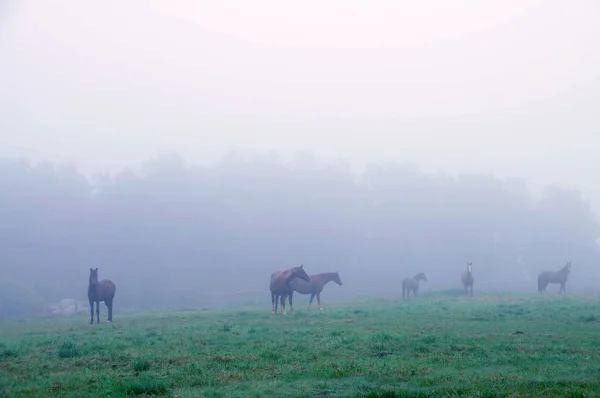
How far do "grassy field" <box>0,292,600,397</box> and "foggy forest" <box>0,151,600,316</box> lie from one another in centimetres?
4958

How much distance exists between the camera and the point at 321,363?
14852 mm

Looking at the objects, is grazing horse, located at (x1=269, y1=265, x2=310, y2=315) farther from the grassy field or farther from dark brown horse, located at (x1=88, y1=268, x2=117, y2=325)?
the grassy field

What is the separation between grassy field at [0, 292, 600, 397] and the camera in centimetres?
1185

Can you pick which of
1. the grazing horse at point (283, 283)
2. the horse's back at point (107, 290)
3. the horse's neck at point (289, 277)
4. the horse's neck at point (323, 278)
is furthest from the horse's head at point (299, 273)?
the horse's back at point (107, 290)

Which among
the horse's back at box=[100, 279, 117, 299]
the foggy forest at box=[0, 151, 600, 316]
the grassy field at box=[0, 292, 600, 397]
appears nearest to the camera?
the grassy field at box=[0, 292, 600, 397]

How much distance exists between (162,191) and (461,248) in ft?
184

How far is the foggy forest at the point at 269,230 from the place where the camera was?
8869 cm

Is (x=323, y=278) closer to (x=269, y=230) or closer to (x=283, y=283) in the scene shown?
(x=283, y=283)

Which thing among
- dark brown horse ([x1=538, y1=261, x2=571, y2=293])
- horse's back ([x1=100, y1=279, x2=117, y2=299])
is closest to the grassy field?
A: horse's back ([x1=100, y1=279, x2=117, y2=299])

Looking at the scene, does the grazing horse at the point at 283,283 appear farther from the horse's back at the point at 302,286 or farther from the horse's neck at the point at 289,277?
the horse's back at the point at 302,286

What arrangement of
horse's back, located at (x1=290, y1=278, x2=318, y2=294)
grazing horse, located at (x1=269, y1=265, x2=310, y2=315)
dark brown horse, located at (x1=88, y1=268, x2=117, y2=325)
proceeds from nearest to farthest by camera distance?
1. dark brown horse, located at (x1=88, y1=268, x2=117, y2=325)
2. grazing horse, located at (x1=269, y1=265, x2=310, y2=315)
3. horse's back, located at (x1=290, y1=278, x2=318, y2=294)

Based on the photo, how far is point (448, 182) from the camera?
446ft

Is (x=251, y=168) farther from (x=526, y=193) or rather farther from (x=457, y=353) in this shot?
(x=457, y=353)

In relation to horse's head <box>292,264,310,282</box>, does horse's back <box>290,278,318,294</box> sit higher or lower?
lower
